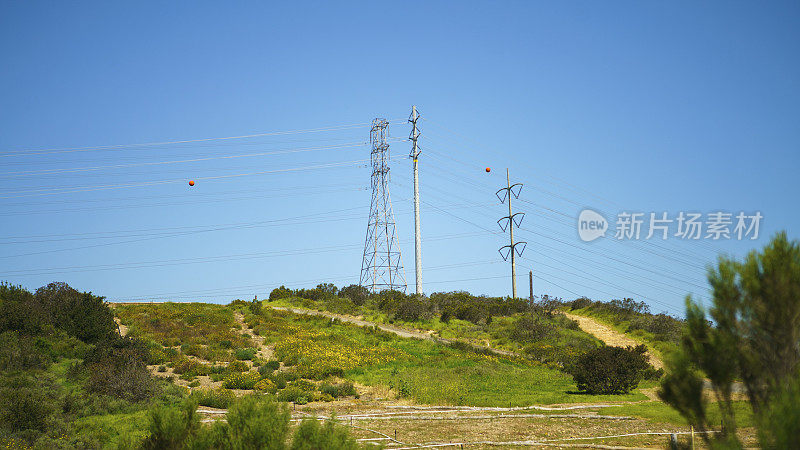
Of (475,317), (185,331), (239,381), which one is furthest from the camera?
(475,317)

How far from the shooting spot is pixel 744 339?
7418mm

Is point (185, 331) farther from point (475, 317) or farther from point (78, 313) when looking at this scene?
point (475, 317)

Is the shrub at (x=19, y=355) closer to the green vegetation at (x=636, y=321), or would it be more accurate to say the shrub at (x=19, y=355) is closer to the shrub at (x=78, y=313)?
the shrub at (x=78, y=313)

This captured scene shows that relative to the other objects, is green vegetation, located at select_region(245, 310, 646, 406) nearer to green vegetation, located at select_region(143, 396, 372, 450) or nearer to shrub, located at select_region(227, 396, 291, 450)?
green vegetation, located at select_region(143, 396, 372, 450)

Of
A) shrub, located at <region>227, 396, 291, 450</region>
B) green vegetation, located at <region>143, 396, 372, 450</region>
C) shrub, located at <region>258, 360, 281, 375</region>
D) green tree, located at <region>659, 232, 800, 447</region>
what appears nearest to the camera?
green tree, located at <region>659, 232, 800, 447</region>

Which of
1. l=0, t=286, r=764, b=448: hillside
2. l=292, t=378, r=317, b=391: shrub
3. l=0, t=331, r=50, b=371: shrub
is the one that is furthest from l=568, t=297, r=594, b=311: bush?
l=0, t=331, r=50, b=371: shrub

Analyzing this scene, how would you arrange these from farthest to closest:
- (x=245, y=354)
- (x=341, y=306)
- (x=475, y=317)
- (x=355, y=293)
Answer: (x=355, y=293), (x=341, y=306), (x=475, y=317), (x=245, y=354)

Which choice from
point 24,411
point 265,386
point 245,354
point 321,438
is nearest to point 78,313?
point 245,354

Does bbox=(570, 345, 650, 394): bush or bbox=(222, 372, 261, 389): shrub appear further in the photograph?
bbox=(222, 372, 261, 389): shrub

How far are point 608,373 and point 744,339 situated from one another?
18.2 meters

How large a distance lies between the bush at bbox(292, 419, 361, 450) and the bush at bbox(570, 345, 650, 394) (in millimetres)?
17963

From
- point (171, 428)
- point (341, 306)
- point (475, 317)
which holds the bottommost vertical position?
point (171, 428)

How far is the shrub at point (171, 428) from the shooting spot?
406 inches

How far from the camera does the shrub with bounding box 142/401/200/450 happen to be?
33.8 feet
